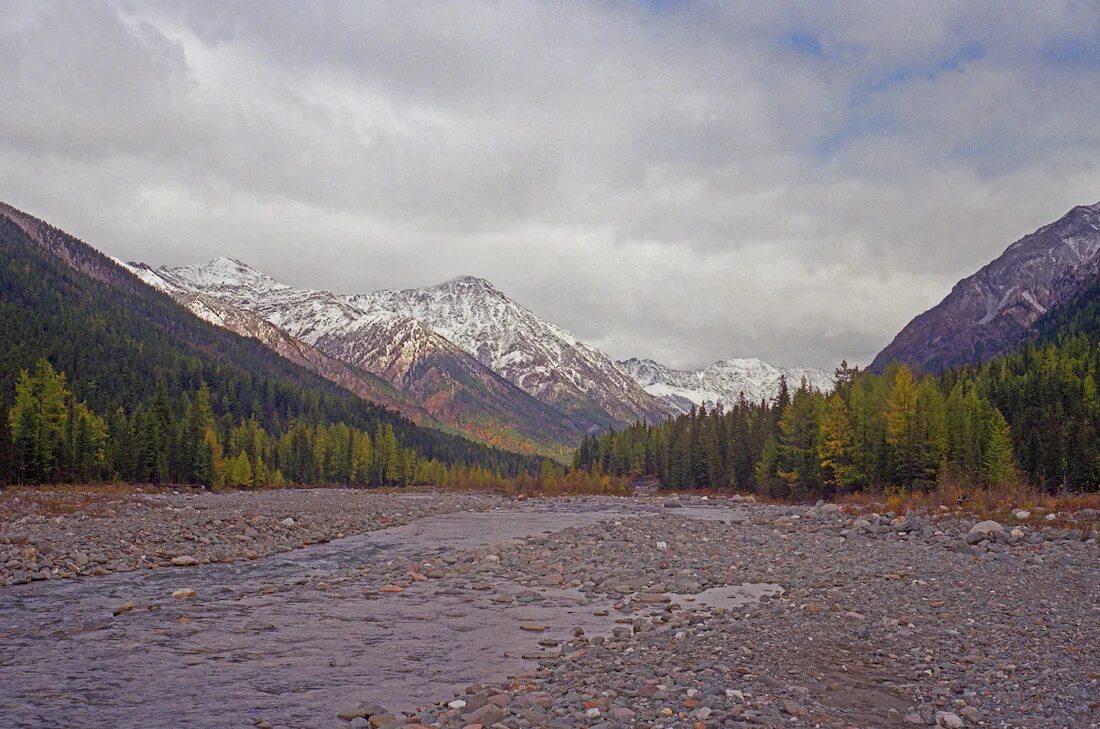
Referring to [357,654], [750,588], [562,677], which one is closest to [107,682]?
[357,654]

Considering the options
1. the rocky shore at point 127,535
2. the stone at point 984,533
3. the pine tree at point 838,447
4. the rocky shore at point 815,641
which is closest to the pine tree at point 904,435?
the pine tree at point 838,447

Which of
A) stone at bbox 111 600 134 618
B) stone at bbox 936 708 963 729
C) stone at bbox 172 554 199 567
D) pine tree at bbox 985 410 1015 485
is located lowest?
stone at bbox 172 554 199 567

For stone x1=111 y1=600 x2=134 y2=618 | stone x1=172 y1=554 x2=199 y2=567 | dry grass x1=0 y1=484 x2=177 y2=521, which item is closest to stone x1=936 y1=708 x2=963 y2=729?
stone x1=111 y1=600 x2=134 y2=618

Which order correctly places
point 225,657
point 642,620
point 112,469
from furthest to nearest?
point 112,469, point 642,620, point 225,657

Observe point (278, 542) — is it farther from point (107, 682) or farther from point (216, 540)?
point (107, 682)

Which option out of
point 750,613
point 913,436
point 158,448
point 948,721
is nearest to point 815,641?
point 750,613

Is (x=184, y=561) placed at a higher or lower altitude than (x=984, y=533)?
lower

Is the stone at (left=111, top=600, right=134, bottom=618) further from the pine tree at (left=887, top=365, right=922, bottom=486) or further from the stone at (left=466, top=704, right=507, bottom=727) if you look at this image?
the pine tree at (left=887, top=365, right=922, bottom=486)

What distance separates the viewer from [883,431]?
6712 cm

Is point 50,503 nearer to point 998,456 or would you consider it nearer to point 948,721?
point 948,721

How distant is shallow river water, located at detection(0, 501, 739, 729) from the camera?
12219 mm

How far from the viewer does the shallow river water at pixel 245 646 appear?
12219mm

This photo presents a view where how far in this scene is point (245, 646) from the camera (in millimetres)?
16031

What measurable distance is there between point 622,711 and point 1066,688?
264 inches
